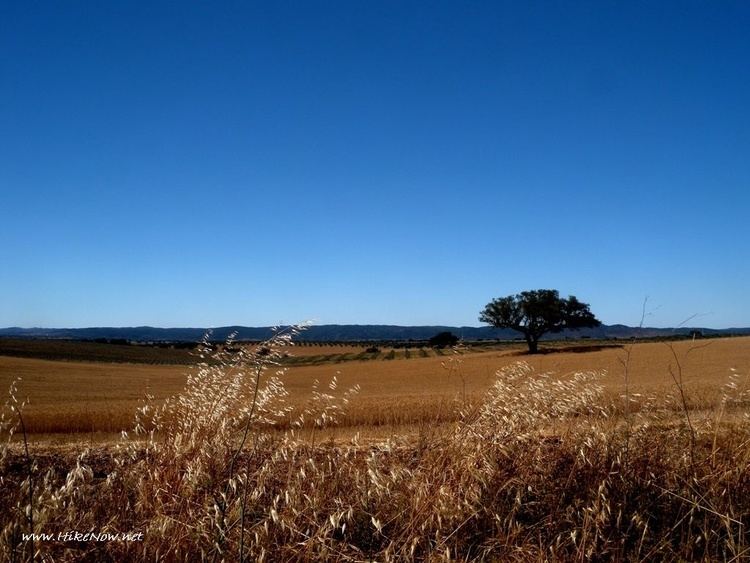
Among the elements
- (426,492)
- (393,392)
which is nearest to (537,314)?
(393,392)

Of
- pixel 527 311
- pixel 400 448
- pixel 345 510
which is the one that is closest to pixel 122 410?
pixel 400 448

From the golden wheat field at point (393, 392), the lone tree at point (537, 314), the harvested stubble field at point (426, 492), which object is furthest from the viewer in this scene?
the lone tree at point (537, 314)

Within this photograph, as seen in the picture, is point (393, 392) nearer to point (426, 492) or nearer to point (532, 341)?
point (426, 492)

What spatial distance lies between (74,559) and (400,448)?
9.45ft

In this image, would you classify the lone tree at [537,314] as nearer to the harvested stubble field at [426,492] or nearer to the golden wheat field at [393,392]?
the golden wheat field at [393,392]

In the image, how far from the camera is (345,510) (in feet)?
11.9

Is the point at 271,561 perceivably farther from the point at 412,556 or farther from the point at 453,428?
the point at 453,428

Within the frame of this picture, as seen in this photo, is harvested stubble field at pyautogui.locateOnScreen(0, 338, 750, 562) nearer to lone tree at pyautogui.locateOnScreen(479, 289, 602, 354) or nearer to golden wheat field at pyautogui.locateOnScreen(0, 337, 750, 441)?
golden wheat field at pyautogui.locateOnScreen(0, 337, 750, 441)

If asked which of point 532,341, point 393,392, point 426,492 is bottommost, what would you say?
point 393,392

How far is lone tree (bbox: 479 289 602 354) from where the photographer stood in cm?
7062

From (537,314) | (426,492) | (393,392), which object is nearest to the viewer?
(426,492)

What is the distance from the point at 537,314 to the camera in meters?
70.5

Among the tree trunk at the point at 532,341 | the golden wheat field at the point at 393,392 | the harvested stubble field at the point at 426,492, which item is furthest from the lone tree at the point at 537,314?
the harvested stubble field at the point at 426,492

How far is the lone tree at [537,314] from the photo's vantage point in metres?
70.6
